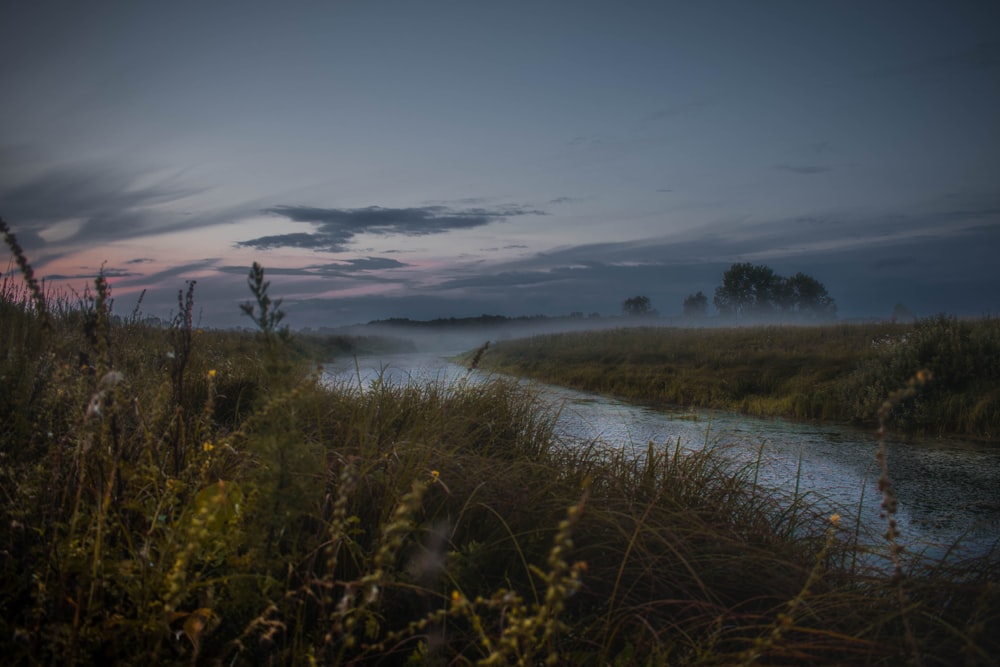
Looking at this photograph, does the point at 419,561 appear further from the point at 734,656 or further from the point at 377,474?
the point at 734,656

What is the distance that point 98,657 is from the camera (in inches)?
78.8

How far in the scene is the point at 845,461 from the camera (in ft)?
25.4

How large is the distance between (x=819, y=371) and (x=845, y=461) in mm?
6599

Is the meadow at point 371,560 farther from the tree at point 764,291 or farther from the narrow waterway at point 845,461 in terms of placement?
the tree at point 764,291

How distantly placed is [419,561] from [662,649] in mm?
1070

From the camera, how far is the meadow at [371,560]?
1821 mm

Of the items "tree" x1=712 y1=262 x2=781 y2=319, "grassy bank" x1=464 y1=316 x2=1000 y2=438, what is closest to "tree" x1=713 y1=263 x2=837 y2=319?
"tree" x1=712 y1=262 x2=781 y2=319

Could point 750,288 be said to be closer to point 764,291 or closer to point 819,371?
point 764,291

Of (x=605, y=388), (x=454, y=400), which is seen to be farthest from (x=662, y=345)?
(x=454, y=400)

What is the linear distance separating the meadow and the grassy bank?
569cm

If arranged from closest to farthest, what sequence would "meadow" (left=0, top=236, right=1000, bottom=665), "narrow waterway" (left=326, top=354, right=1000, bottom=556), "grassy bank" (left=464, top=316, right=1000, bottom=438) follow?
"meadow" (left=0, top=236, right=1000, bottom=665) → "narrow waterway" (left=326, top=354, right=1000, bottom=556) → "grassy bank" (left=464, top=316, right=1000, bottom=438)

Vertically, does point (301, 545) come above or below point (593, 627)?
above

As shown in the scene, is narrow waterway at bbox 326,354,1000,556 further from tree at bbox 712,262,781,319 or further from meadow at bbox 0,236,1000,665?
tree at bbox 712,262,781,319

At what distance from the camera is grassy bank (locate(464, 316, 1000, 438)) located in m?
10.2
